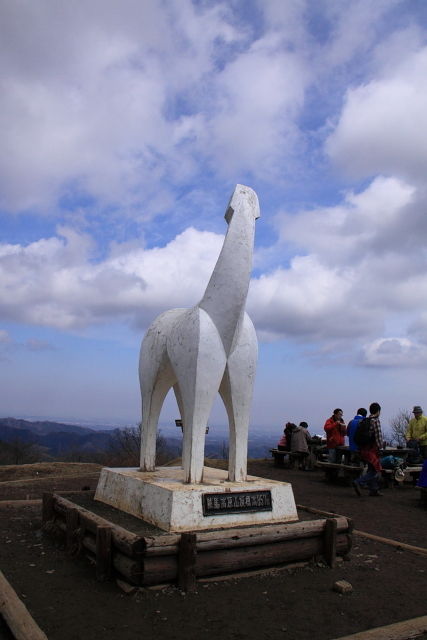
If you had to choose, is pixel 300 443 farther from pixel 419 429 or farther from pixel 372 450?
pixel 372 450

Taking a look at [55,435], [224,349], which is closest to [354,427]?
[224,349]

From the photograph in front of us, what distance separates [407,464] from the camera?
1141cm

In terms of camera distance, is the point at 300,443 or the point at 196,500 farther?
the point at 300,443

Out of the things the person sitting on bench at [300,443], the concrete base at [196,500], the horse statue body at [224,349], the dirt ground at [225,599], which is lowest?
the dirt ground at [225,599]

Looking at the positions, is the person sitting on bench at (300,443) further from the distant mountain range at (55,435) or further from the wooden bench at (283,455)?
the distant mountain range at (55,435)

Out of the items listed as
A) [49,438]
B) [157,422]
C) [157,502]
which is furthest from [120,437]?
[49,438]

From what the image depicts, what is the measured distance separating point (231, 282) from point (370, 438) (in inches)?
189

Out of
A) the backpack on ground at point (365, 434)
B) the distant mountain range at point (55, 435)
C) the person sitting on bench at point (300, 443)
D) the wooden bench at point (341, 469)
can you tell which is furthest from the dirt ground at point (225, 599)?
the distant mountain range at point (55, 435)

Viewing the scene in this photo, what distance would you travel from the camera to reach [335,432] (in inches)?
444

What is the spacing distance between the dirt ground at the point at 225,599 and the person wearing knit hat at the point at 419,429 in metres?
5.27

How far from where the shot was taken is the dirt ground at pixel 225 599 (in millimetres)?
3531

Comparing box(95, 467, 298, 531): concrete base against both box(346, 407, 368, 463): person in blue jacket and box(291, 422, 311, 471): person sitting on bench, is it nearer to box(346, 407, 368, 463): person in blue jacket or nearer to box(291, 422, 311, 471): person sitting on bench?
box(346, 407, 368, 463): person in blue jacket

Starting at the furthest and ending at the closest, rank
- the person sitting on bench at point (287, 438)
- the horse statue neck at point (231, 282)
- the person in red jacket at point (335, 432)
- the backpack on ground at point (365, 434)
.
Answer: the person sitting on bench at point (287, 438) < the person in red jacket at point (335, 432) < the backpack on ground at point (365, 434) < the horse statue neck at point (231, 282)

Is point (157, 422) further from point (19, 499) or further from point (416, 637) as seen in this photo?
point (416, 637)
